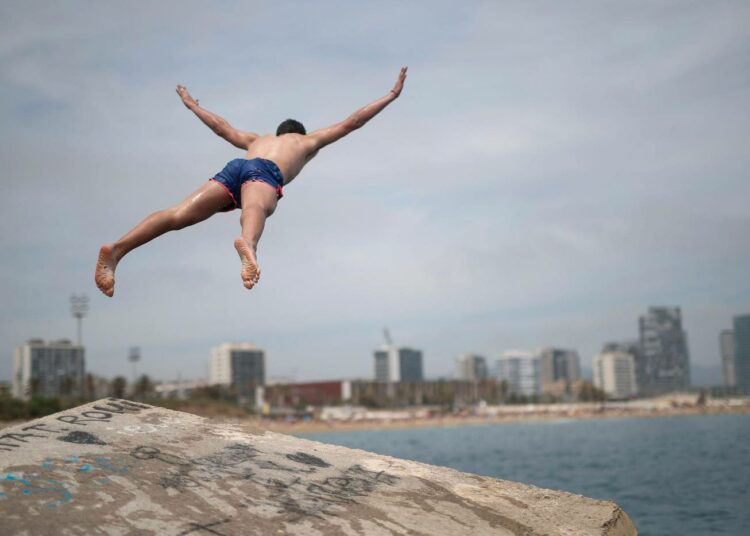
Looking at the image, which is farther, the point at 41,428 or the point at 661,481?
the point at 661,481

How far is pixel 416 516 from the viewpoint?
263 inches

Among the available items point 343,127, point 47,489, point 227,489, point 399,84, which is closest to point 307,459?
point 227,489

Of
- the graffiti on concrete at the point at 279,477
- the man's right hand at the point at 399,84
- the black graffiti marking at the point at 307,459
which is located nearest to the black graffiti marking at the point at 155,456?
the graffiti on concrete at the point at 279,477

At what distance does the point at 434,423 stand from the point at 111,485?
194 meters

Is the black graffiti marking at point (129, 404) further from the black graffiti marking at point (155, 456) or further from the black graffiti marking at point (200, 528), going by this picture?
the black graffiti marking at point (200, 528)

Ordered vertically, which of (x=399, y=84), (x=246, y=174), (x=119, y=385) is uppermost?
(x=399, y=84)

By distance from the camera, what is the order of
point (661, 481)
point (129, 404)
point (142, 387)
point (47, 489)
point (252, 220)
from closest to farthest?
point (47, 489) → point (252, 220) → point (129, 404) → point (661, 481) → point (142, 387)

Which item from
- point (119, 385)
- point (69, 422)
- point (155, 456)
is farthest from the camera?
point (119, 385)

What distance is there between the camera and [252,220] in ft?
23.4

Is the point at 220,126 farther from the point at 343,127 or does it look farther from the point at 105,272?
the point at 105,272

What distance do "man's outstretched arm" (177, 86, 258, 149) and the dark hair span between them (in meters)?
0.29

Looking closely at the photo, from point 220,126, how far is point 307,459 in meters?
3.76

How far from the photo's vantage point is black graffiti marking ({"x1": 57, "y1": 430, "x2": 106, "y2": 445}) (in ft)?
22.5

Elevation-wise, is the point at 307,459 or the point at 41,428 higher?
the point at 41,428
